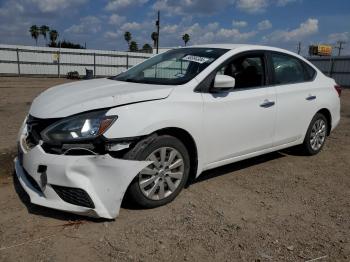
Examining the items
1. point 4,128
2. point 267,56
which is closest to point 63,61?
point 4,128

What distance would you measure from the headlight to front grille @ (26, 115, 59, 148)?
104 mm

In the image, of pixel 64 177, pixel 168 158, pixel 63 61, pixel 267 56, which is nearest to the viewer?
pixel 64 177

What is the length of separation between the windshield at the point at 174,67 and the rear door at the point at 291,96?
94 cm

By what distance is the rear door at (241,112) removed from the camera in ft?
12.7

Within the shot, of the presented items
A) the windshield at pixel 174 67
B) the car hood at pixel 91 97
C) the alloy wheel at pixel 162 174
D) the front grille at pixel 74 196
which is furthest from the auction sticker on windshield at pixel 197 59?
the front grille at pixel 74 196

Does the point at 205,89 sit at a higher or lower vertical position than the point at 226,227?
higher

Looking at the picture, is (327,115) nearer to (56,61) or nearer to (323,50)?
(56,61)

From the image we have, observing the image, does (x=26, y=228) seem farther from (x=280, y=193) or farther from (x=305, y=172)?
(x=305, y=172)

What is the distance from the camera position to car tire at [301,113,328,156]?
5.36 meters

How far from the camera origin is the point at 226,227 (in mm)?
3262

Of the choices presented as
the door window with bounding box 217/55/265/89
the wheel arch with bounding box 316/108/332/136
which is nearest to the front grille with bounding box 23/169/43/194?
the door window with bounding box 217/55/265/89

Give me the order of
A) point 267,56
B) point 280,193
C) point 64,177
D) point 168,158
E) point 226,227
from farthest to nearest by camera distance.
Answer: point 267,56 < point 280,193 < point 168,158 < point 226,227 < point 64,177

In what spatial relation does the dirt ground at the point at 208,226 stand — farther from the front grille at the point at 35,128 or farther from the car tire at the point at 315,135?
the car tire at the point at 315,135

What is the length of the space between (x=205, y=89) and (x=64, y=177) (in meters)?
1.68
